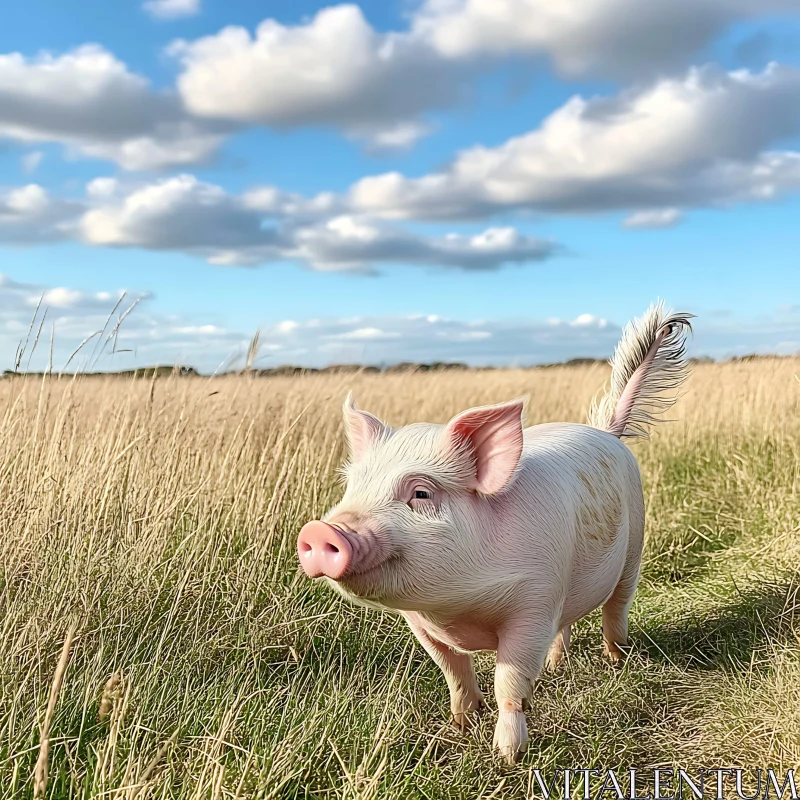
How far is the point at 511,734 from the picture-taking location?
8.22 ft

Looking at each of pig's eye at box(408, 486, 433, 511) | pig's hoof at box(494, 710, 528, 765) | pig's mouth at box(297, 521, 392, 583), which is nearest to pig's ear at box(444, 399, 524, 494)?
pig's eye at box(408, 486, 433, 511)

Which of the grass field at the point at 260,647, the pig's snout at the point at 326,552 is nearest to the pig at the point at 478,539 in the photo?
the pig's snout at the point at 326,552

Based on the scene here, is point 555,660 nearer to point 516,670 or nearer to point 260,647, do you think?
point 516,670

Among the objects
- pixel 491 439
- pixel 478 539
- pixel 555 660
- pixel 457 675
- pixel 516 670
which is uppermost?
pixel 491 439

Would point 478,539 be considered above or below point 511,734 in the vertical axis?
above

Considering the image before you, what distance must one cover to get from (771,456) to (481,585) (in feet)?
15.3

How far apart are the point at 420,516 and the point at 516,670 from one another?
0.61 metres

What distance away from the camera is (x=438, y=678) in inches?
132

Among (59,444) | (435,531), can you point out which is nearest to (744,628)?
(435,531)

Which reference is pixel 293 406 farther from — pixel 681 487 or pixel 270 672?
pixel 681 487

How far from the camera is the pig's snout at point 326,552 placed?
206cm

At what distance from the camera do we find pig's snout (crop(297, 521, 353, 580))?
2061 mm

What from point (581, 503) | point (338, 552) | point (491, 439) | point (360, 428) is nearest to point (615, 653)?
point (581, 503)

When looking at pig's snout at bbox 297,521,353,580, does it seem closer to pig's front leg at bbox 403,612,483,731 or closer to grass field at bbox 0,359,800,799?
grass field at bbox 0,359,800,799
